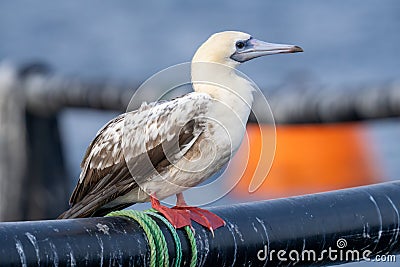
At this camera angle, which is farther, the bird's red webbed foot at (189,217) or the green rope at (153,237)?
the bird's red webbed foot at (189,217)

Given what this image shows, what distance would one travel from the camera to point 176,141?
3.76m

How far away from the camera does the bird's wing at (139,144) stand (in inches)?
147

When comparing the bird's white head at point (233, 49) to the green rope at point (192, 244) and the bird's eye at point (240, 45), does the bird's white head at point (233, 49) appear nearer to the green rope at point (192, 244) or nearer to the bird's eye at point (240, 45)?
the bird's eye at point (240, 45)

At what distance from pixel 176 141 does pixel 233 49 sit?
418 mm

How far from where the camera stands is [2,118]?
22.9 feet

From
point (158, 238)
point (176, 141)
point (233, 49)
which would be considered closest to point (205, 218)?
point (158, 238)

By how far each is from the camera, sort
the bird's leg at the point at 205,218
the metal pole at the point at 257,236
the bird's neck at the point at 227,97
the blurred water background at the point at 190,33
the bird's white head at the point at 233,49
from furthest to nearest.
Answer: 1. the blurred water background at the point at 190,33
2. the bird's white head at the point at 233,49
3. the bird's neck at the point at 227,97
4. the bird's leg at the point at 205,218
5. the metal pole at the point at 257,236

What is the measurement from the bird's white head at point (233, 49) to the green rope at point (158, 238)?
89cm

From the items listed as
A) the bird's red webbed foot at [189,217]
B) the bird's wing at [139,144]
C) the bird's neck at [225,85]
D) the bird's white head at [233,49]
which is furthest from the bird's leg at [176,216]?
the bird's white head at [233,49]

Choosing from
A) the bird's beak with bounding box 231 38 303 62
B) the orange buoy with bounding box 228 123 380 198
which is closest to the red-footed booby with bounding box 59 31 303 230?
the bird's beak with bounding box 231 38 303 62

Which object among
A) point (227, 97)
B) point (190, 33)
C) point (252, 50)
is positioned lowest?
point (190, 33)

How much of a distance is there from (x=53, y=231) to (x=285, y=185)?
24.0 feet

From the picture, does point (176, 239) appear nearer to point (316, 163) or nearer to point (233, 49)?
point (233, 49)

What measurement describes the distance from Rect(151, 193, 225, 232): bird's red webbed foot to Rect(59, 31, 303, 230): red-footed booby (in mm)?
112
